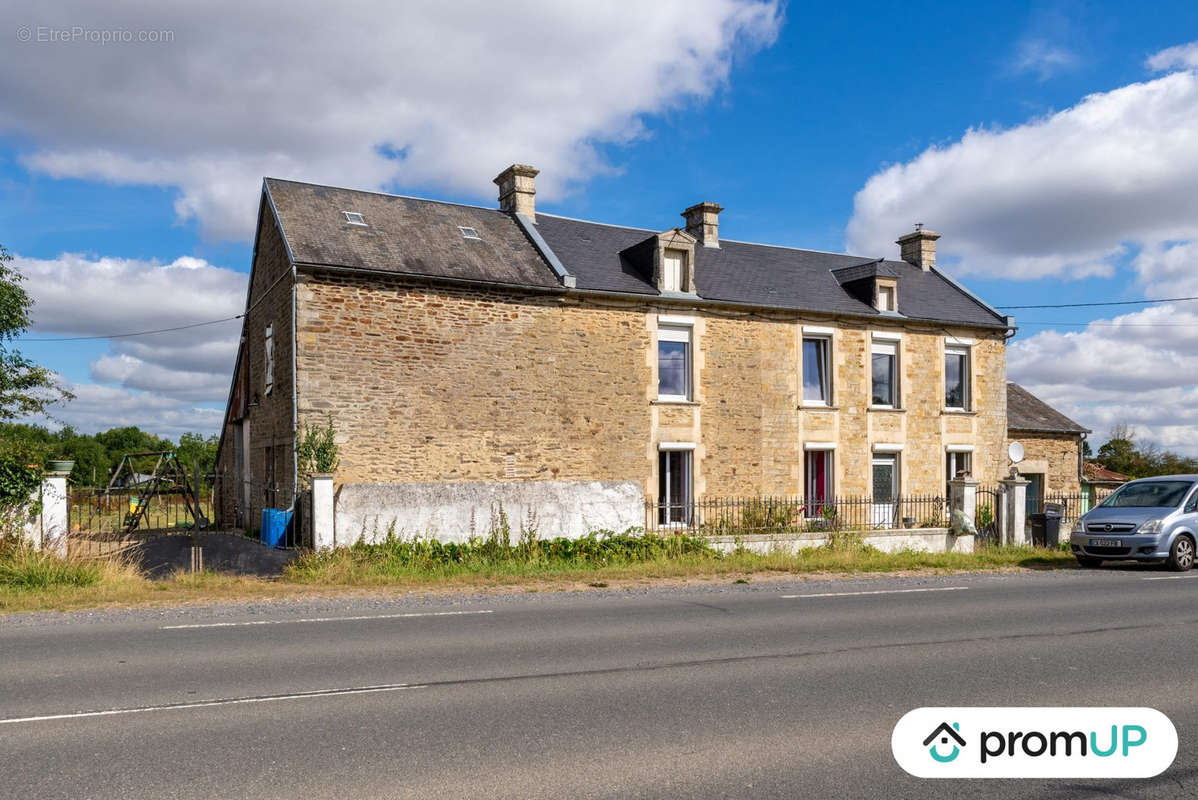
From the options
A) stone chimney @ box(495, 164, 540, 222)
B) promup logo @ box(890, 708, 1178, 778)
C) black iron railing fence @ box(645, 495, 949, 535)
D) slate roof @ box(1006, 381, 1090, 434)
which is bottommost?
promup logo @ box(890, 708, 1178, 778)

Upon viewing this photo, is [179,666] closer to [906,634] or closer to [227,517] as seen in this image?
[906,634]

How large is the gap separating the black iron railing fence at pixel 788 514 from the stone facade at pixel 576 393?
0.47 m

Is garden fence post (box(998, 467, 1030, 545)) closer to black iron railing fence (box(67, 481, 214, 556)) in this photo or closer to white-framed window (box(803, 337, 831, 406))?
white-framed window (box(803, 337, 831, 406))

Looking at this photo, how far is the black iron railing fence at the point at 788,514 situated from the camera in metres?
21.0

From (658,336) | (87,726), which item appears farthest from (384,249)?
(87,726)

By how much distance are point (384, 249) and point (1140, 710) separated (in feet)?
55.3

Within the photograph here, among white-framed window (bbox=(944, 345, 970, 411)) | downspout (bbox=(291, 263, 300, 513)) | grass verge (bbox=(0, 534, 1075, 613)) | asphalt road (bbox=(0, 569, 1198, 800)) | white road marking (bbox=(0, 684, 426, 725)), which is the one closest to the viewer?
asphalt road (bbox=(0, 569, 1198, 800))

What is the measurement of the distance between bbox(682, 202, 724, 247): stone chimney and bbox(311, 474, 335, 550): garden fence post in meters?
13.9

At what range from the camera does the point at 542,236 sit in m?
23.0

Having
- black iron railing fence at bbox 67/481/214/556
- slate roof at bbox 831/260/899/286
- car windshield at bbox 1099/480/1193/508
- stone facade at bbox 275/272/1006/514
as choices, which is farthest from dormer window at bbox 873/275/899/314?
black iron railing fence at bbox 67/481/214/556

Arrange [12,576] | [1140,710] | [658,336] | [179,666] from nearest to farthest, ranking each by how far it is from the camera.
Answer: [1140,710]
[179,666]
[12,576]
[658,336]

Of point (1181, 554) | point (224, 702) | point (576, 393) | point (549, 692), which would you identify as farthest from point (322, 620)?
point (1181, 554)

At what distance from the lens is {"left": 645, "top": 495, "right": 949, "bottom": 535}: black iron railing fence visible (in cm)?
2103

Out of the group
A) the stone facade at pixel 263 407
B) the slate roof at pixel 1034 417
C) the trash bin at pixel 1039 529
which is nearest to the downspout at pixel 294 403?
the stone facade at pixel 263 407
